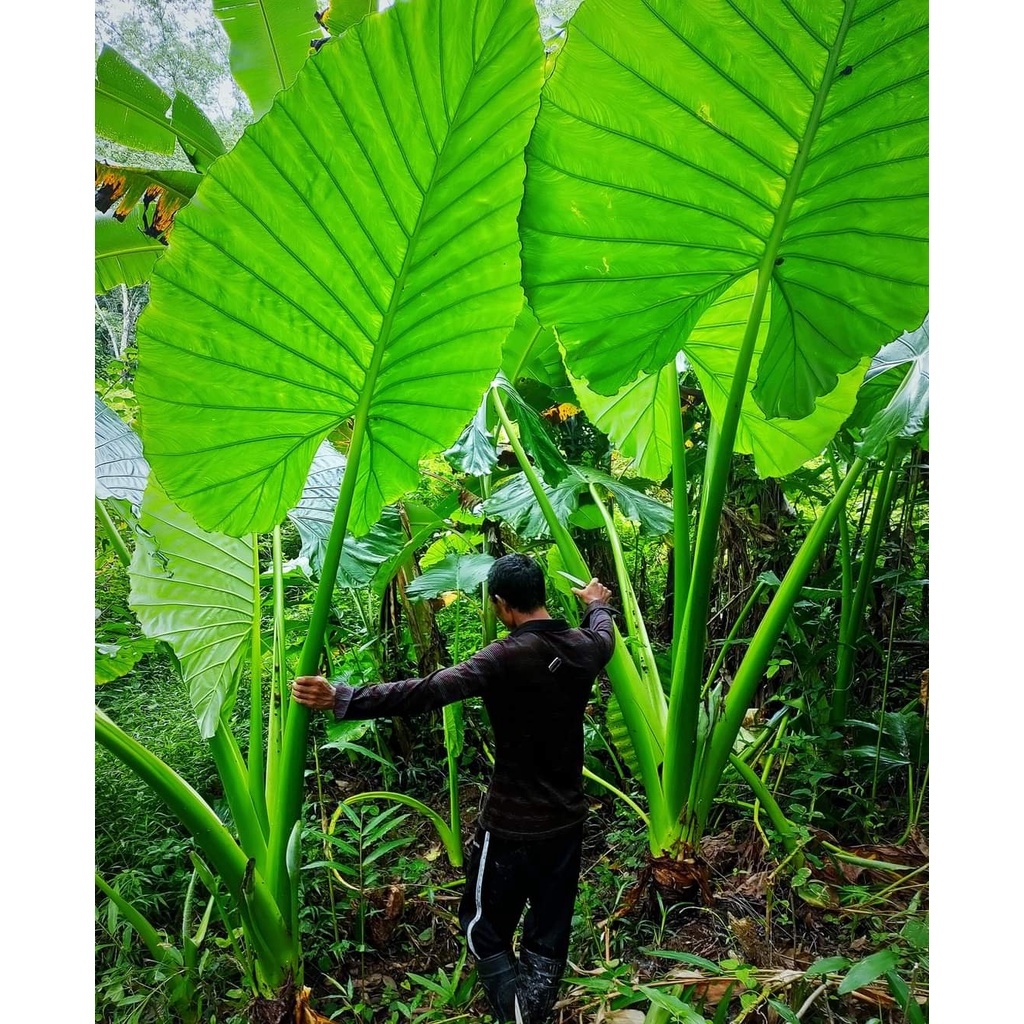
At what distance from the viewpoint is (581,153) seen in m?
0.89

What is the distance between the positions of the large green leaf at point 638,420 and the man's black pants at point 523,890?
959 mm

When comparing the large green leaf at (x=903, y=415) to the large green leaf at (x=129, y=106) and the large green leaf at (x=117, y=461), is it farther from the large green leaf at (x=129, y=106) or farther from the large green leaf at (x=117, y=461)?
the large green leaf at (x=129, y=106)

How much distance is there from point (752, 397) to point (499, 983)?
112 centimetres

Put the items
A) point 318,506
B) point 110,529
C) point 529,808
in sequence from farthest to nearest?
point 318,506
point 110,529
point 529,808

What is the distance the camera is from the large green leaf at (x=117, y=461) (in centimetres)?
116

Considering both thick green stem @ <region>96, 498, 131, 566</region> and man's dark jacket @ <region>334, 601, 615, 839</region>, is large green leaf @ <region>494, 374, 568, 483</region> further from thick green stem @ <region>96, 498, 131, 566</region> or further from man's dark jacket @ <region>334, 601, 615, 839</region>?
thick green stem @ <region>96, 498, 131, 566</region>

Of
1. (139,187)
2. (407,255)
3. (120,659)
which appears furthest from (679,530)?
(139,187)

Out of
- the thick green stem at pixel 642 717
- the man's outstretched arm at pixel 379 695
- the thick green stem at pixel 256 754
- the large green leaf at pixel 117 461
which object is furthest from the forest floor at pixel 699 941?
the large green leaf at pixel 117 461

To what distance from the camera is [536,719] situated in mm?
1001

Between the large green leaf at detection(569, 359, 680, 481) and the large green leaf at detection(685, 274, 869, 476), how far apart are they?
158 mm

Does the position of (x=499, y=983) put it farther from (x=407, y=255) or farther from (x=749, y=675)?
(x=407, y=255)

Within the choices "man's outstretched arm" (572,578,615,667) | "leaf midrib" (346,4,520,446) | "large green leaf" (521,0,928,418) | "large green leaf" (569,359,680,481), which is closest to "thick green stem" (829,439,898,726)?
"large green leaf" (569,359,680,481)
